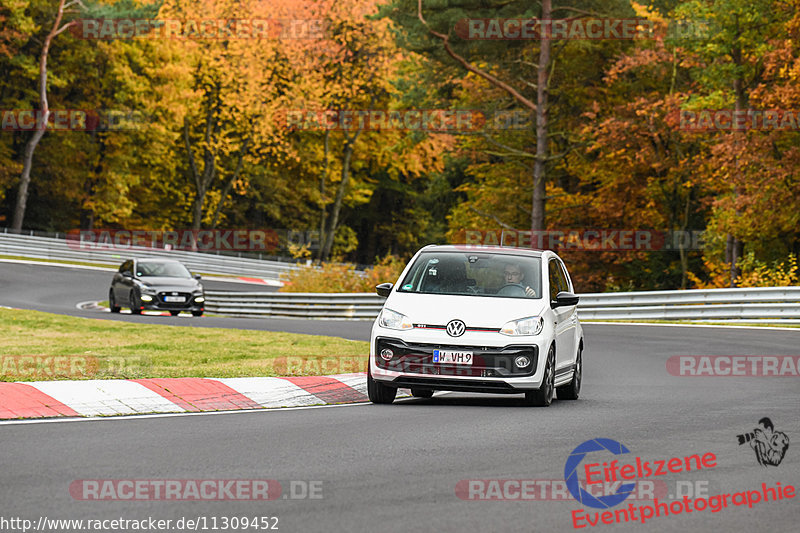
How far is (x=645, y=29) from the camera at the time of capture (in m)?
47.7

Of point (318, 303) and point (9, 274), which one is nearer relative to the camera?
point (318, 303)

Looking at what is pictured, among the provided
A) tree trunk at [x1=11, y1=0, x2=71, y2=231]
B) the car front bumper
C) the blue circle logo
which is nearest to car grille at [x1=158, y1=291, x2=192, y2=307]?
the car front bumper

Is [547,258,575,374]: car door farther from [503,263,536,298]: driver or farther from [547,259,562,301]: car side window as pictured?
[503,263,536,298]: driver

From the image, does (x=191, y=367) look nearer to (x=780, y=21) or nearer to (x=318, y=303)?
(x=318, y=303)

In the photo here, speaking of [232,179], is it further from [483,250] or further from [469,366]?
[469,366]

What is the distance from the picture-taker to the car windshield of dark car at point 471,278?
13.1 m

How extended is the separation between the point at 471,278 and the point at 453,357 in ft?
4.66

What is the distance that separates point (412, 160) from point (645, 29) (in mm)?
23425

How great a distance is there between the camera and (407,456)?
344 inches

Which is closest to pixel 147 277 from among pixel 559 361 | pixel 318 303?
pixel 318 303

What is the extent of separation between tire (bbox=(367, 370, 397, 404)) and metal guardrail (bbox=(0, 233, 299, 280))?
41.4m

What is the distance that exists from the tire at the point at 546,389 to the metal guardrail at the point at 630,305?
16.0m

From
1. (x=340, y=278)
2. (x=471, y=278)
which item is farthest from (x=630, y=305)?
(x=471, y=278)

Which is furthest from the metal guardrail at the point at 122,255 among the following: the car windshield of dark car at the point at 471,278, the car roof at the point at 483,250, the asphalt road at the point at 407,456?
the asphalt road at the point at 407,456
